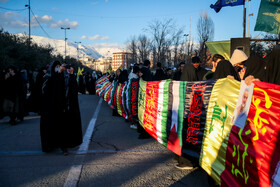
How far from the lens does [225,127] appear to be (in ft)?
10.8

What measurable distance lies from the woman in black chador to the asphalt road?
0.81 feet

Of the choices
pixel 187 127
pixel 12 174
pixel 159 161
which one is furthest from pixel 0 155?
pixel 187 127

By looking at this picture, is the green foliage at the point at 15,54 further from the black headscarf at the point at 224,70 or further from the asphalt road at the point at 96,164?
the black headscarf at the point at 224,70

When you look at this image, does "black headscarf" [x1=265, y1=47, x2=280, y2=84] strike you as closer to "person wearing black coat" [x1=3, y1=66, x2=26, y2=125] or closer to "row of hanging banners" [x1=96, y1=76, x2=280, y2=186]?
"row of hanging banners" [x1=96, y1=76, x2=280, y2=186]

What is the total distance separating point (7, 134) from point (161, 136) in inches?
171

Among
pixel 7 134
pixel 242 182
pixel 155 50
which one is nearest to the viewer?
pixel 242 182

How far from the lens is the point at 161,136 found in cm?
562

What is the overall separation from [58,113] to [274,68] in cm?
408

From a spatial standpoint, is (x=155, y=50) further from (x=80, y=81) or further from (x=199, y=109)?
(x=199, y=109)

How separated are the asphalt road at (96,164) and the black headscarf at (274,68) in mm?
1665

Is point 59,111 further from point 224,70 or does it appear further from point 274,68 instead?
point 274,68

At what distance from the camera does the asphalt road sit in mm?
3936

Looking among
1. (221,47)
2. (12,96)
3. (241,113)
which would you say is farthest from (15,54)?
(241,113)

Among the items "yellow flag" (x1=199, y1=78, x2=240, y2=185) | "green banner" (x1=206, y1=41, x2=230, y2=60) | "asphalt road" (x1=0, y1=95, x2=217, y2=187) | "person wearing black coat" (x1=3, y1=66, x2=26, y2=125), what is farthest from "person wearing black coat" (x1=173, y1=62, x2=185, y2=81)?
"yellow flag" (x1=199, y1=78, x2=240, y2=185)
